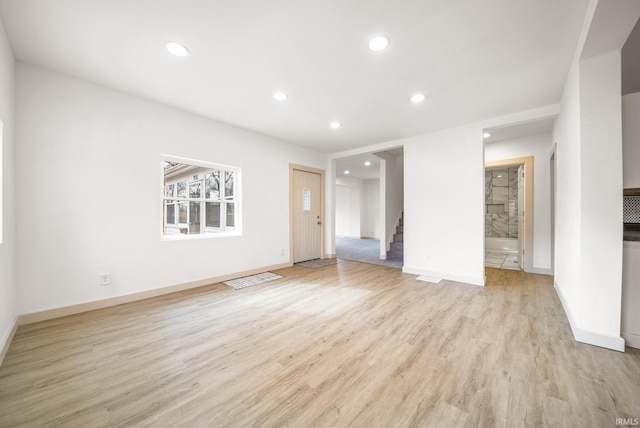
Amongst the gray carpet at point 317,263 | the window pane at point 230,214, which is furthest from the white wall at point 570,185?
the window pane at point 230,214

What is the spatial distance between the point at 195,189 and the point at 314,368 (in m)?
3.43

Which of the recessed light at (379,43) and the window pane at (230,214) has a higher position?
the recessed light at (379,43)

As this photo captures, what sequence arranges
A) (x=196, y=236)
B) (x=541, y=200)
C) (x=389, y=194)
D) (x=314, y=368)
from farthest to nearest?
(x=389, y=194) → (x=541, y=200) → (x=196, y=236) → (x=314, y=368)

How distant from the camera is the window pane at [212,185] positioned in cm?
414

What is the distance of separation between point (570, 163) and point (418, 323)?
2.34 metres

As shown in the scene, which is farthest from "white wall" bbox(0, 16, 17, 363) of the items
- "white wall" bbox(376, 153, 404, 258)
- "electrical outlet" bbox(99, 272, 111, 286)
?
"white wall" bbox(376, 153, 404, 258)

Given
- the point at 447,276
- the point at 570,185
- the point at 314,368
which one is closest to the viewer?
the point at 314,368

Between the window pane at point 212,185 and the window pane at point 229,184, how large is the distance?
0.14 meters

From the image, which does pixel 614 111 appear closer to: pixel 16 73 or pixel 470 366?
pixel 470 366

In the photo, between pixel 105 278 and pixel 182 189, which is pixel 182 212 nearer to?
pixel 182 189

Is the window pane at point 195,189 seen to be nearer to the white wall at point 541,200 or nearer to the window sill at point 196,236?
the window sill at point 196,236

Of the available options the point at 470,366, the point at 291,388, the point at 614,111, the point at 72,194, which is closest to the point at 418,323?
the point at 470,366

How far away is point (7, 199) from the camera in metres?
2.17

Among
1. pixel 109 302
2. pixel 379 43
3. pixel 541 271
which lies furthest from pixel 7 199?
pixel 541 271
